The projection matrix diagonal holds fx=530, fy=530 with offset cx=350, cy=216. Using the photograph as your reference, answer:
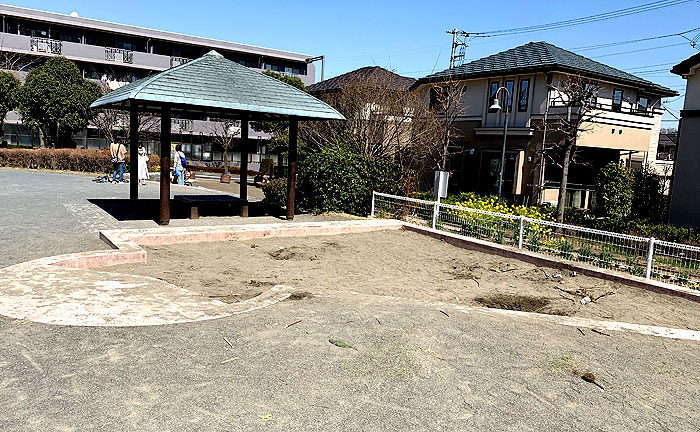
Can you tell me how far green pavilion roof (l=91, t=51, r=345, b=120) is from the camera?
1073 cm

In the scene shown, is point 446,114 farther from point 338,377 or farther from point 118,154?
point 338,377

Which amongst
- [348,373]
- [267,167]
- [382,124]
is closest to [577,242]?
[348,373]

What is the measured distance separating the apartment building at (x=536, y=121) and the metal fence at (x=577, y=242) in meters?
9.44

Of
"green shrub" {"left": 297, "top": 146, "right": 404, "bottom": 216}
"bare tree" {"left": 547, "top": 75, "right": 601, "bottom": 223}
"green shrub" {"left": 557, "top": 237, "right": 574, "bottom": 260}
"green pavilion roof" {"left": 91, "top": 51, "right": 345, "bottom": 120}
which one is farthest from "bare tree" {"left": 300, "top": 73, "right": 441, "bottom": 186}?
"green shrub" {"left": 557, "top": 237, "right": 574, "bottom": 260}

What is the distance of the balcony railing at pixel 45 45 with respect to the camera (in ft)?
122

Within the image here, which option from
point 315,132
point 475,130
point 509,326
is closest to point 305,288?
point 509,326

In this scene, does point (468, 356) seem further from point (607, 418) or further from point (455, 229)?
point (455, 229)

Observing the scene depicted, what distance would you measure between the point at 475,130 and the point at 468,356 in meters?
21.2

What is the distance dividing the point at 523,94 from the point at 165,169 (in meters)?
17.8

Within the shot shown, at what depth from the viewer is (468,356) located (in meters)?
5.01

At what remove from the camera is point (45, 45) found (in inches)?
1473

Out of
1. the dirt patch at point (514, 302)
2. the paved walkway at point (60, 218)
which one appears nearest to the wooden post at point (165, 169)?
the paved walkway at point (60, 218)

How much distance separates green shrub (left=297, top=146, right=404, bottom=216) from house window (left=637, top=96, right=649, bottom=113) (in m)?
17.4

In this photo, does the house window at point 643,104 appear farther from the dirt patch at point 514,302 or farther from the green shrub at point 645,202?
the dirt patch at point 514,302
